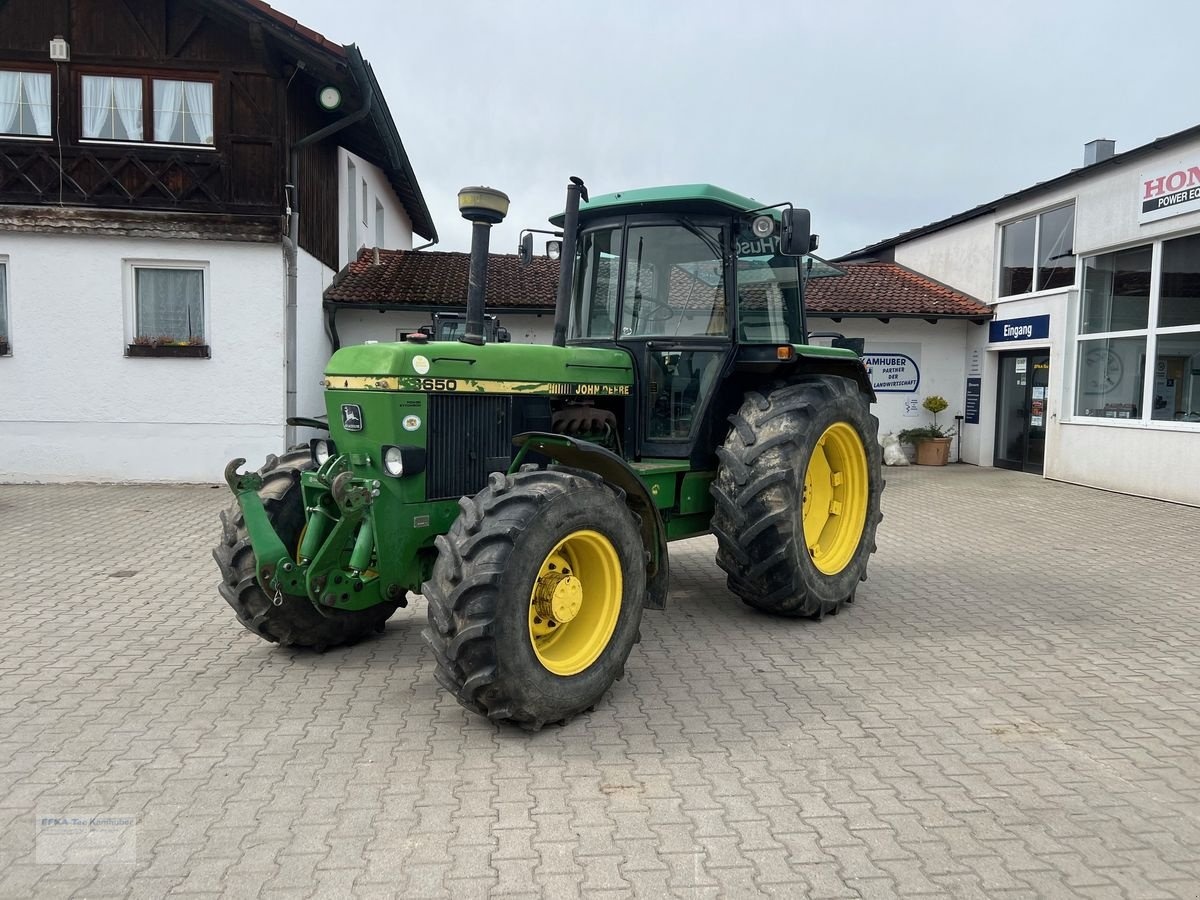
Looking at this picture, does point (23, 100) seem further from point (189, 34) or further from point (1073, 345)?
point (1073, 345)

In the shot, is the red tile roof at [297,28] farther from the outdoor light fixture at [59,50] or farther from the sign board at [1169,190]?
the sign board at [1169,190]

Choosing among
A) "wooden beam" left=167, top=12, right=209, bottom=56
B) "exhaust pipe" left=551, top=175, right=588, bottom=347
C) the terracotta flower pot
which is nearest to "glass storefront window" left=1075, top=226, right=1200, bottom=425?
the terracotta flower pot

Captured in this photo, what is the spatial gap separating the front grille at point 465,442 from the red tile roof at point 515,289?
31.6ft

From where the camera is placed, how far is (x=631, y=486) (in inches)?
161

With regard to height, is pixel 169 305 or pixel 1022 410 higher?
pixel 169 305

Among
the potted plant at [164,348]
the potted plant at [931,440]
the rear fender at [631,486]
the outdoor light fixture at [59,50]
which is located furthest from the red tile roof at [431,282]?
the rear fender at [631,486]

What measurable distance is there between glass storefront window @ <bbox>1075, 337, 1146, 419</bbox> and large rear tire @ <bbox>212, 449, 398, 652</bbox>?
423 inches

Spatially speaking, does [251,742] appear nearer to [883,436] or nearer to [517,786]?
[517,786]

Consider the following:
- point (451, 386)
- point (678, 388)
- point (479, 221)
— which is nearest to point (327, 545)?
point (451, 386)

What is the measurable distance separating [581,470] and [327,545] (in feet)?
3.77

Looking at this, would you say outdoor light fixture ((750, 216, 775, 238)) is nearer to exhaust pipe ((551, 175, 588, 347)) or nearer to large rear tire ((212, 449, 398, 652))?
exhaust pipe ((551, 175, 588, 347))

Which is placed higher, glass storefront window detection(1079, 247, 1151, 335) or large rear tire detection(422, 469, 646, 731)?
glass storefront window detection(1079, 247, 1151, 335)

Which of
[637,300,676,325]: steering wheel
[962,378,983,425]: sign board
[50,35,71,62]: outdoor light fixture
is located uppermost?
[50,35,71,62]: outdoor light fixture

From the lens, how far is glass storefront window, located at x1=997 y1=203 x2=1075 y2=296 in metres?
12.9
